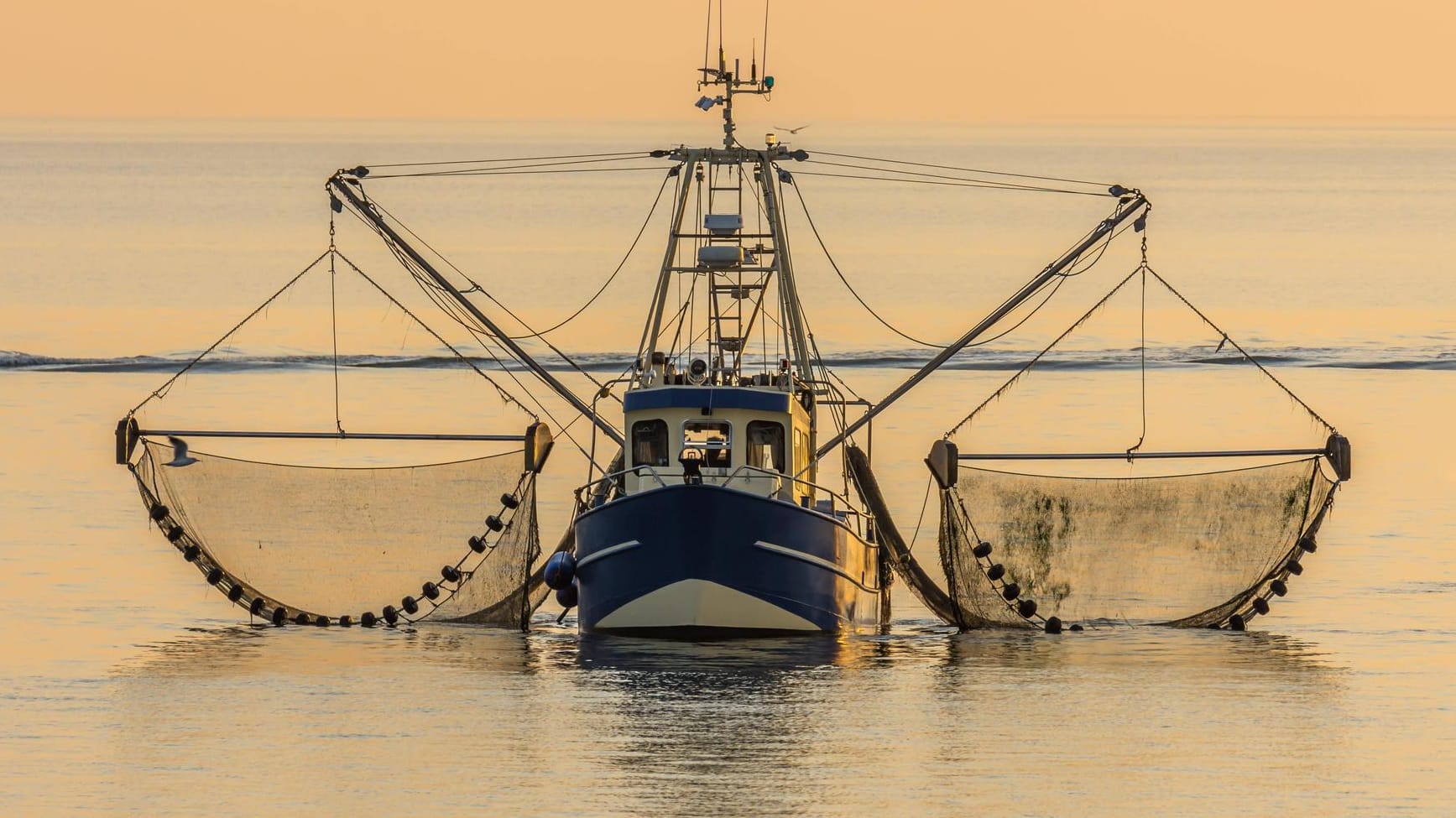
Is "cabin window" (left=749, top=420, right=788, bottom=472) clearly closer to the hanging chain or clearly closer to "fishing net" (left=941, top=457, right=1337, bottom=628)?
"fishing net" (left=941, top=457, right=1337, bottom=628)

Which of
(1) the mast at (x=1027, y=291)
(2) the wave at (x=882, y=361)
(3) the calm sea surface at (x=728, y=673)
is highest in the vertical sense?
(2) the wave at (x=882, y=361)

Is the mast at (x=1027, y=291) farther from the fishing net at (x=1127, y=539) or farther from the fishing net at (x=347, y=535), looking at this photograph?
the fishing net at (x=347, y=535)

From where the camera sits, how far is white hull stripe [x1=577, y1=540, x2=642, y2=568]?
34.9m

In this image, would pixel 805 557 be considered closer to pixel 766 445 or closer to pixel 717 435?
pixel 766 445

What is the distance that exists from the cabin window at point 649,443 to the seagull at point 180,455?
5653mm

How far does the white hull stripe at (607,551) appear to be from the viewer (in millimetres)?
34875

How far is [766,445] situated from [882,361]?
38355 mm

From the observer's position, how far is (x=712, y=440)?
118ft

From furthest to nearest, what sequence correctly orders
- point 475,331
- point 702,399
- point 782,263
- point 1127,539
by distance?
point 475,331 < point 782,263 < point 1127,539 < point 702,399

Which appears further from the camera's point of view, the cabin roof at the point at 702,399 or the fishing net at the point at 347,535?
the fishing net at the point at 347,535

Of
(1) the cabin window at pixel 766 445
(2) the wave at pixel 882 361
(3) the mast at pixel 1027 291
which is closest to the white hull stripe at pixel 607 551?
(1) the cabin window at pixel 766 445

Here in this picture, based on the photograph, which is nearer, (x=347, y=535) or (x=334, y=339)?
(x=347, y=535)

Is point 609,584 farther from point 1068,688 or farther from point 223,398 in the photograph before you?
point 223,398

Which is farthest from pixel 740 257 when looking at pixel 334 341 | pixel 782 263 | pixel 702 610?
pixel 334 341
